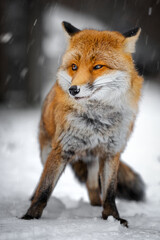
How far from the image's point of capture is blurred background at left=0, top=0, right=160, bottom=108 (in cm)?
801

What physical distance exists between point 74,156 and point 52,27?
728 cm

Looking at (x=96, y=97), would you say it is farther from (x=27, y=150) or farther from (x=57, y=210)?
(x=27, y=150)

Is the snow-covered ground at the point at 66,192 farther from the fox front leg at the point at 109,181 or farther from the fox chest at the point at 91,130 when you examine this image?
the fox chest at the point at 91,130

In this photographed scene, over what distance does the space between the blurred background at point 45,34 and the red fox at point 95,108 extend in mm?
5486

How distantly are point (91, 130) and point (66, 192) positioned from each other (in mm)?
2068

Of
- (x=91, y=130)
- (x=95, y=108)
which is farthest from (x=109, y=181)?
(x=95, y=108)

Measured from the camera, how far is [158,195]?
13.3 ft

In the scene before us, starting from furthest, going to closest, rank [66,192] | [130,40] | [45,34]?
[45,34]
[66,192]
[130,40]

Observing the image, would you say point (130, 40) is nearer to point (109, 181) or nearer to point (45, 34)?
point (109, 181)

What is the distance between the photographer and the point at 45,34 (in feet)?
29.5

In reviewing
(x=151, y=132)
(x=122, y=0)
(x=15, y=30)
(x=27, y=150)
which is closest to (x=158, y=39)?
(x=122, y=0)

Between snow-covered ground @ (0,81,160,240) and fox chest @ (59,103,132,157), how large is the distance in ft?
2.20

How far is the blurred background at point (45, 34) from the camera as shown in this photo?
8.01m

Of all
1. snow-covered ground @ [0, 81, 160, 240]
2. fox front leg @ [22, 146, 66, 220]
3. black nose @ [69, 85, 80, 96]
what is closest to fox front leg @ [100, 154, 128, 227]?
snow-covered ground @ [0, 81, 160, 240]
